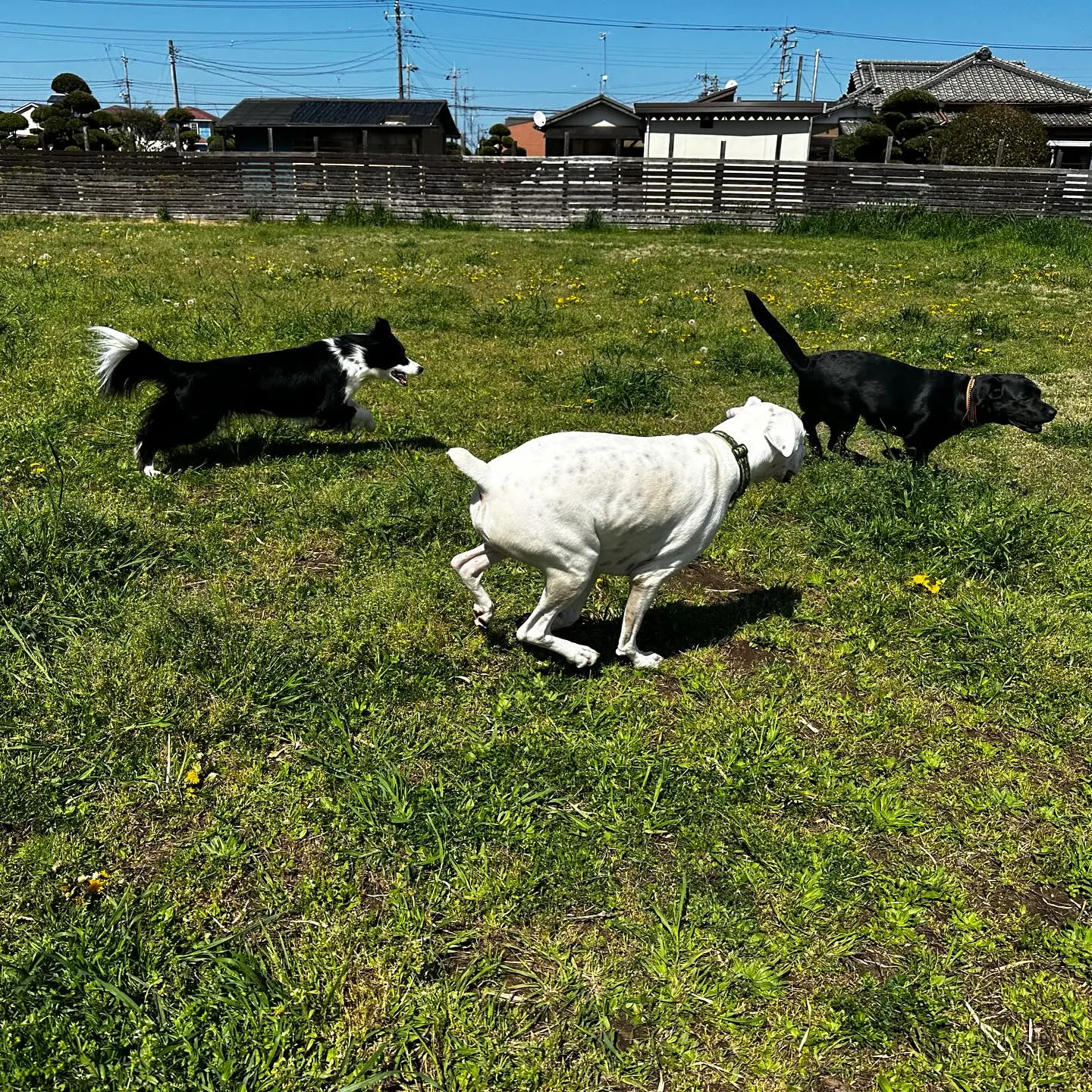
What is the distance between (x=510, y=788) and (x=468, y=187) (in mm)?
20030

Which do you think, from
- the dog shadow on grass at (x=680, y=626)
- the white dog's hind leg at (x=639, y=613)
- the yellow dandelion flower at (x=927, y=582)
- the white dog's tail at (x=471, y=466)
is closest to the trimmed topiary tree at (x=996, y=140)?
the yellow dandelion flower at (x=927, y=582)

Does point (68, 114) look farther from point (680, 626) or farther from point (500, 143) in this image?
point (680, 626)

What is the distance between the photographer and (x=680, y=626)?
4.32 metres

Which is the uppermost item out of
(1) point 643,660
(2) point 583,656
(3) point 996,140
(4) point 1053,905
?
(3) point 996,140

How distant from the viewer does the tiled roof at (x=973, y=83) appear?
4538 cm

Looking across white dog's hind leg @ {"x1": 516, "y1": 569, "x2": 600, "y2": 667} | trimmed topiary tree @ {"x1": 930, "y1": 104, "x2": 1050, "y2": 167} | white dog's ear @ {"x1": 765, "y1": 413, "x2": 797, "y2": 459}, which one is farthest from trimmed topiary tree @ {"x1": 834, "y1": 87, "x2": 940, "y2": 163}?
white dog's hind leg @ {"x1": 516, "y1": 569, "x2": 600, "y2": 667}

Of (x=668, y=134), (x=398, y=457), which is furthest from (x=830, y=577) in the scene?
(x=668, y=134)

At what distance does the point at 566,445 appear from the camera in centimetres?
334

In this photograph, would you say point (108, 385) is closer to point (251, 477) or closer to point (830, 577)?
point (251, 477)

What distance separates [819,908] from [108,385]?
16.7ft

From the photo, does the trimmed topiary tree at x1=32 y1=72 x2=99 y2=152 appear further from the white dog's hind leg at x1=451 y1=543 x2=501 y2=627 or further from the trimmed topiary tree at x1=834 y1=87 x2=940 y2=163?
the white dog's hind leg at x1=451 y1=543 x2=501 y2=627

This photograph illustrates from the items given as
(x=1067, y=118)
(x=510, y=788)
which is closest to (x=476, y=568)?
(x=510, y=788)

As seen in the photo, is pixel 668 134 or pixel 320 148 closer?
pixel 668 134

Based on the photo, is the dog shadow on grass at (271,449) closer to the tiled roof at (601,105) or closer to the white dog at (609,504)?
the white dog at (609,504)
